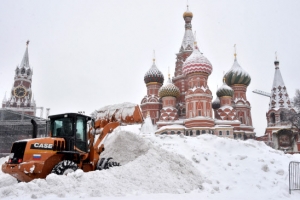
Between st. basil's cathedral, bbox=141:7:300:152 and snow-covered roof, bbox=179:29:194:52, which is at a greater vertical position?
snow-covered roof, bbox=179:29:194:52

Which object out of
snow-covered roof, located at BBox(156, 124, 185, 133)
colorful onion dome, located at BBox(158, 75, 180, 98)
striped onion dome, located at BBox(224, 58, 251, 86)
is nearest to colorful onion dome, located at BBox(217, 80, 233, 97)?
striped onion dome, located at BBox(224, 58, 251, 86)

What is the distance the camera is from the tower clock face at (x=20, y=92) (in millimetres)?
63328

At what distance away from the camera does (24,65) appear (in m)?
66.2

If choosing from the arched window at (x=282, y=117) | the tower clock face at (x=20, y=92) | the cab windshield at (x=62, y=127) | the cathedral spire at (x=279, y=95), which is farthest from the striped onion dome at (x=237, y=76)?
the tower clock face at (x=20, y=92)

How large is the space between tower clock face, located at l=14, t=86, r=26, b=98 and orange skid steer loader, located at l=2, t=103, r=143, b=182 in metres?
60.2

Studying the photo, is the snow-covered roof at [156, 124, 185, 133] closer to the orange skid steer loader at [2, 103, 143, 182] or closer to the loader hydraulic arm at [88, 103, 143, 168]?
the loader hydraulic arm at [88, 103, 143, 168]

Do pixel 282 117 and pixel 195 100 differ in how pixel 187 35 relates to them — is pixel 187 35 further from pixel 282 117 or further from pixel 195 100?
pixel 282 117

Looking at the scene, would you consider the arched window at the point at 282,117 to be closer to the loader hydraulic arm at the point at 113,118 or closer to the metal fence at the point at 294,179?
the metal fence at the point at 294,179

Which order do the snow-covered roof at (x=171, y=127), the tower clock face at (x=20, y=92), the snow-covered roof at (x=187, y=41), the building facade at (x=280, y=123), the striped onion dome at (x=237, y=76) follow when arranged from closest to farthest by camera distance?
the snow-covered roof at (x=171, y=127), the building facade at (x=280, y=123), the striped onion dome at (x=237, y=76), the snow-covered roof at (x=187, y=41), the tower clock face at (x=20, y=92)

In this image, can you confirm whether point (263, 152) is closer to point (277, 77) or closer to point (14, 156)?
point (14, 156)

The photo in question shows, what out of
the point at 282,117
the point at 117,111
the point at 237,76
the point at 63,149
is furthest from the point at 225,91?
the point at 63,149

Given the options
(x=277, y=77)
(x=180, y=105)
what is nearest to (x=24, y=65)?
(x=180, y=105)

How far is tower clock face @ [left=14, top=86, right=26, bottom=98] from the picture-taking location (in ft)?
208

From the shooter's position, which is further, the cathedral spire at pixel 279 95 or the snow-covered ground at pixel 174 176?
the cathedral spire at pixel 279 95
